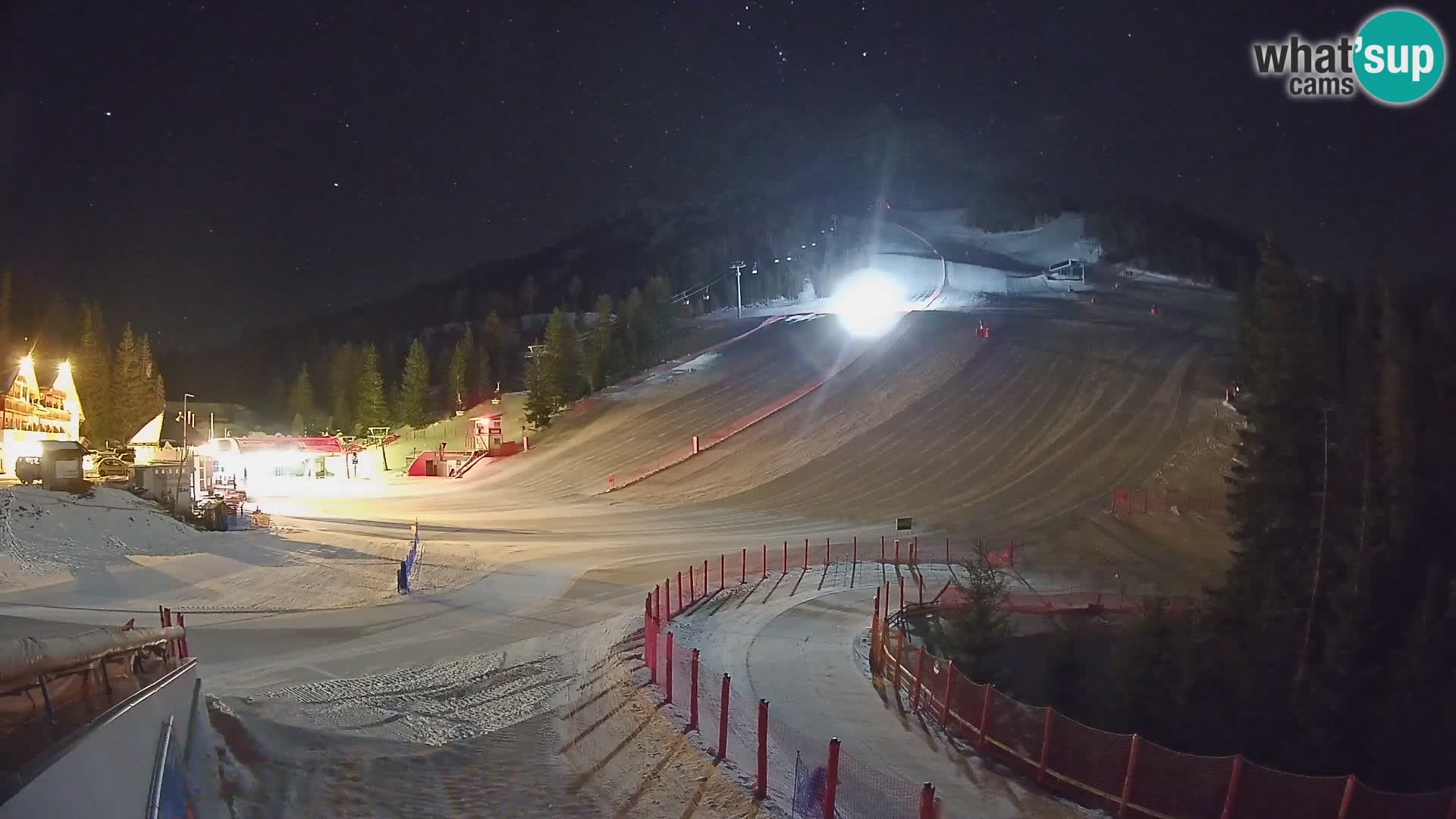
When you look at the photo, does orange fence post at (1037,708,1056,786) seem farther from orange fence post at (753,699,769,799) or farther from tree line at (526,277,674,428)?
tree line at (526,277,674,428)

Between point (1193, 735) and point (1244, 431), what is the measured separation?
1151 centimetres

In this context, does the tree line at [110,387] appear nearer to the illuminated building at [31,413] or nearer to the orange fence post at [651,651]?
the illuminated building at [31,413]

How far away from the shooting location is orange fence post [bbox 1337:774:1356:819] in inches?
316

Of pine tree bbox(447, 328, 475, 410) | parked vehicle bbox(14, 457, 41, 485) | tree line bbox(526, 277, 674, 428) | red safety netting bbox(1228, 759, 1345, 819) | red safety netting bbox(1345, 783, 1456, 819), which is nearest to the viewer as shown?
red safety netting bbox(1345, 783, 1456, 819)

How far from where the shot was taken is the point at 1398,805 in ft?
27.9

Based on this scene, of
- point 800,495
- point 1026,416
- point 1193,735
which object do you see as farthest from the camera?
point 1026,416

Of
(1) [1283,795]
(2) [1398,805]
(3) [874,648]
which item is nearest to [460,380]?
(3) [874,648]

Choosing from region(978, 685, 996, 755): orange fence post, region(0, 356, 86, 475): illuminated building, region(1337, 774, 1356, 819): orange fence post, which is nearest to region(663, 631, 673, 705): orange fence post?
region(978, 685, 996, 755): orange fence post

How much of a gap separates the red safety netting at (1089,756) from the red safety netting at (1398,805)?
194 centimetres

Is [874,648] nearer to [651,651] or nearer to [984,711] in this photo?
[651,651]

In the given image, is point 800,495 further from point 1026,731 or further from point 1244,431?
point 1026,731

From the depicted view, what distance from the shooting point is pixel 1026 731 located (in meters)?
11.5

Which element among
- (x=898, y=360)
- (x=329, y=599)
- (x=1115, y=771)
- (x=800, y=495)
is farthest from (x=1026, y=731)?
(x=898, y=360)

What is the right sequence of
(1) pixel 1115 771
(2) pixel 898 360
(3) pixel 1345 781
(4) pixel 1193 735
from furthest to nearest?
(2) pixel 898 360, (4) pixel 1193 735, (1) pixel 1115 771, (3) pixel 1345 781
